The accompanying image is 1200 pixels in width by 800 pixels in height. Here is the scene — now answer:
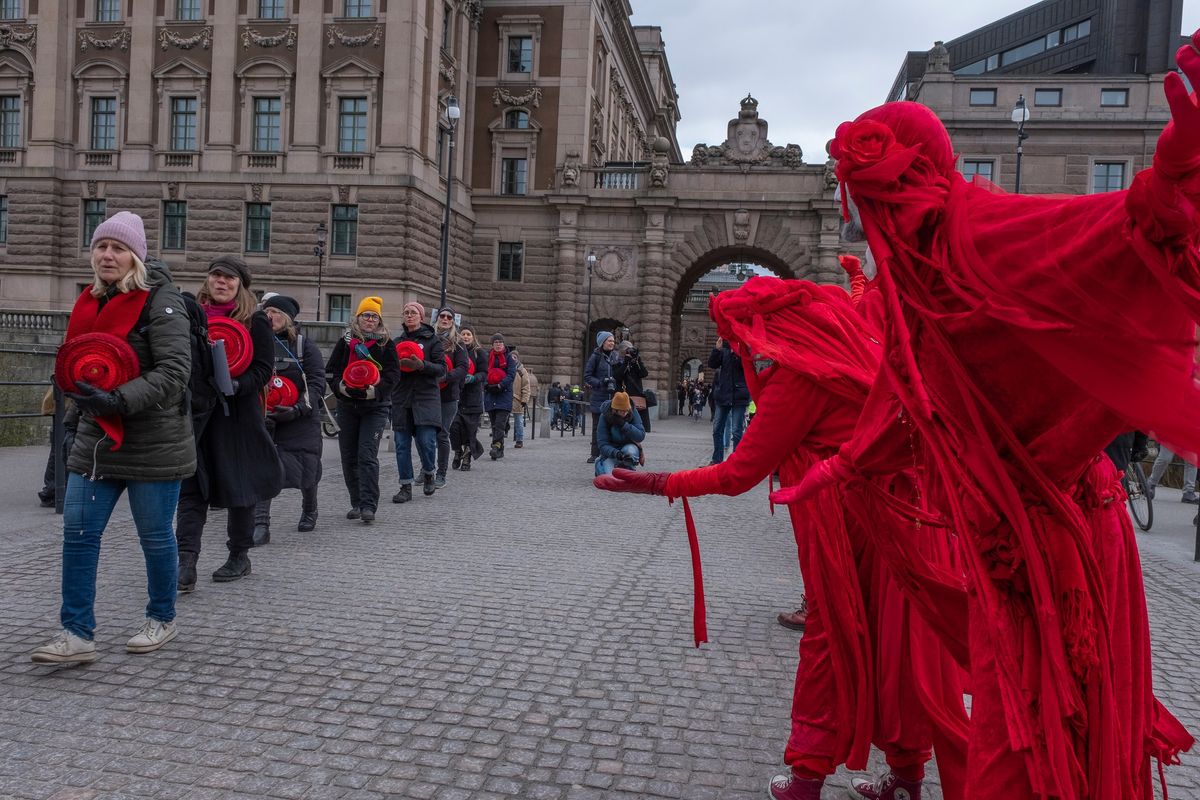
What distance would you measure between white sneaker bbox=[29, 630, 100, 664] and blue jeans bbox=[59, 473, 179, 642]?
0.12 feet

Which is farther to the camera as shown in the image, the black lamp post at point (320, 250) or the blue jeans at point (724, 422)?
the black lamp post at point (320, 250)

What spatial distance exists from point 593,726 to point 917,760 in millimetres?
1274

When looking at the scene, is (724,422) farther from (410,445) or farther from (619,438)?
(410,445)

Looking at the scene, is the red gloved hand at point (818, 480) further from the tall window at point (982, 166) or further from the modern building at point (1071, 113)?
the tall window at point (982, 166)

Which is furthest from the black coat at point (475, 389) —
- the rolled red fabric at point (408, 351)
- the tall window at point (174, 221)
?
the tall window at point (174, 221)

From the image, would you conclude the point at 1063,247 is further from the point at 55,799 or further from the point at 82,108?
the point at 82,108

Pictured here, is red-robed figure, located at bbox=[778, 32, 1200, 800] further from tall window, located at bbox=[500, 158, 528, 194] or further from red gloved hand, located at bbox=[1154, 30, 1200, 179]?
tall window, located at bbox=[500, 158, 528, 194]

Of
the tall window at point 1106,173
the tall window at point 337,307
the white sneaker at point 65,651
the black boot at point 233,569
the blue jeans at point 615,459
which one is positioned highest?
the tall window at point 1106,173

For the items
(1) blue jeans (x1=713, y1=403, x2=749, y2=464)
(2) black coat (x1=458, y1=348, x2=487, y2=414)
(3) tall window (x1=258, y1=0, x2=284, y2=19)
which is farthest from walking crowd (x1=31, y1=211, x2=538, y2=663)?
(3) tall window (x1=258, y1=0, x2=284, y2=19)

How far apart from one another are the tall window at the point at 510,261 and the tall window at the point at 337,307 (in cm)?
681

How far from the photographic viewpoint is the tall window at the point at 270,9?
3431 centimetres

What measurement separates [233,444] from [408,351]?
3.85 meters

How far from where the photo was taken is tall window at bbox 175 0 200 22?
3466 cm

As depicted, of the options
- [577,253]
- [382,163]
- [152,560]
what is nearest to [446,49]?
[382,163]
